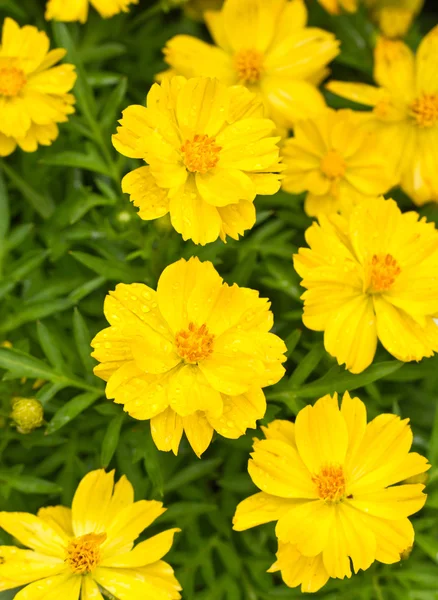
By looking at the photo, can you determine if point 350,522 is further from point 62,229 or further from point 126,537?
point 62,229

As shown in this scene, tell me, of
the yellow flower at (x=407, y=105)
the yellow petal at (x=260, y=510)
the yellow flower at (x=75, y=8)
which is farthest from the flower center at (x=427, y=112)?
the yellow petal at (x=260, y=510)

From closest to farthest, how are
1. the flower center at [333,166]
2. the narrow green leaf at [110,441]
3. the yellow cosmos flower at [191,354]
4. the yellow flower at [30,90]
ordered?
the yellow cosmos flower at [191,354] → the narrow green leaf at [110,441] → the yellow flower at [30,90] → the flower center at [333,166]

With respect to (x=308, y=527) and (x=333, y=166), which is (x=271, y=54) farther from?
(x=308, y=527)

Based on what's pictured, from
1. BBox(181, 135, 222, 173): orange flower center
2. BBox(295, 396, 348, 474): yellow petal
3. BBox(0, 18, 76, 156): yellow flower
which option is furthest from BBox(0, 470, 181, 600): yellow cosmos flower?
BBox(0, 18, 76, 156): yellow flower

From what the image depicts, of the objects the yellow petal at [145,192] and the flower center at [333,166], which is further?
the flower center at [333,166]

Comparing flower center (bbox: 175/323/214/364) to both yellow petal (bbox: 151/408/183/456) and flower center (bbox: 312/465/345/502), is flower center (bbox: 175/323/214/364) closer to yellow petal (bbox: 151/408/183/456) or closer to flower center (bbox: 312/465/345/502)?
yellow petal (bbox: 151/408/183/456)

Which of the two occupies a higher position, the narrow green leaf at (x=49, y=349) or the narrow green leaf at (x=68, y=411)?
the narrow green leaf at (x=49, y=349)

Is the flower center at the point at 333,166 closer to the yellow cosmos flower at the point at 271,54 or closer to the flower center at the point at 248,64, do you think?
the yellow cosmos flower at the point at 271,54

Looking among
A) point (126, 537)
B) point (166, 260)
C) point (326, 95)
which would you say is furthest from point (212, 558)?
point (326, 95)

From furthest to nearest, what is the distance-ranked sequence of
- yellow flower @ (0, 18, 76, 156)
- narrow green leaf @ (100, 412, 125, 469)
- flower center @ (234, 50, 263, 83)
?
1. flower center @ (234, 50, 263, 83)
2. yellow flower @ (0, 18, 76, 156)
3. narrow green leaf @ (100, 412, 125, 469)
